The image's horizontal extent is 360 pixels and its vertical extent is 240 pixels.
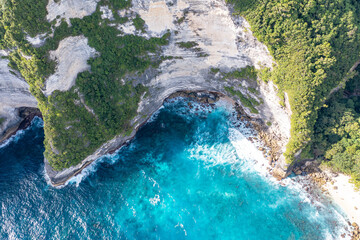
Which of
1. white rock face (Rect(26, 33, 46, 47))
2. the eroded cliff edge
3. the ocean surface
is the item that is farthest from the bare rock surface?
the ocean surface

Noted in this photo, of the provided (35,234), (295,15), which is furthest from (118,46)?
(35,234)

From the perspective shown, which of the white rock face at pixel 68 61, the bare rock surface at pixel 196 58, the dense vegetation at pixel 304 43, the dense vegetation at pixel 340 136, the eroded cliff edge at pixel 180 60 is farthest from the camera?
the dense vegetation at pixel 340 136

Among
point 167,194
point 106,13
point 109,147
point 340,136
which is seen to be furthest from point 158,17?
point 340,136

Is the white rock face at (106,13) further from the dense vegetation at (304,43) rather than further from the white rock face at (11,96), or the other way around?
the dense vegetation at (304,43)

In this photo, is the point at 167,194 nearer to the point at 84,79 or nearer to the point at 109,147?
the point at 109,147

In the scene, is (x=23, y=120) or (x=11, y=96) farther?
(x=23, y=120)

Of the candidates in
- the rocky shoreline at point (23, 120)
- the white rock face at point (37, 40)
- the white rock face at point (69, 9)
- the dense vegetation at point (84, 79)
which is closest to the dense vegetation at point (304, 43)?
the dense vegetation at point (84, 79)

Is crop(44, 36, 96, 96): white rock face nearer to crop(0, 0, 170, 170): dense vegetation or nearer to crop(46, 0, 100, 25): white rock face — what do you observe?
crop(0, 0, 170, 170): dense vegetation
